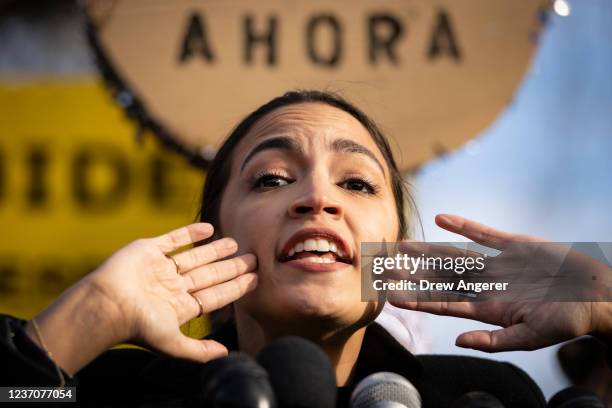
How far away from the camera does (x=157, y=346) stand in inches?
60.0

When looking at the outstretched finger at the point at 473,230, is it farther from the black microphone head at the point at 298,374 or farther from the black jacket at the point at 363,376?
the black microphone head at the point at 298,374

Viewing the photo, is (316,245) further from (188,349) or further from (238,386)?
(238,386)

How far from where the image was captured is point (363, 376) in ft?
6.25

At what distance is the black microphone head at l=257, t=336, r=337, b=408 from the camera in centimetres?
117

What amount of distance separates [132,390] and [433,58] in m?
2.18

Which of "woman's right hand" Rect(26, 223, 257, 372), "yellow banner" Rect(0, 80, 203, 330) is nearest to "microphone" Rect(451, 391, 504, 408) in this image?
"woman's right hand" Rect(26, 223, 257, 372)

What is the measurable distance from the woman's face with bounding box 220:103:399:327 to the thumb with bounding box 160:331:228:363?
18cm

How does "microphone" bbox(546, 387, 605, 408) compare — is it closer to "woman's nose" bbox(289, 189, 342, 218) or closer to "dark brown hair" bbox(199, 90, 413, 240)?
"woman's nose" bbox(289, 189, 342, 218)

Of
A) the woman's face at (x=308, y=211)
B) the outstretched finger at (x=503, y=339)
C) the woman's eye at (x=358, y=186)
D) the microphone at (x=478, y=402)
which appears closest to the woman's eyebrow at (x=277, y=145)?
the woman's face at (x=308, y=211)

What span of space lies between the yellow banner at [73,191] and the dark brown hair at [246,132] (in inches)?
89.5

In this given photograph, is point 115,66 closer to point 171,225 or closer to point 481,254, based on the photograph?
point 171,225

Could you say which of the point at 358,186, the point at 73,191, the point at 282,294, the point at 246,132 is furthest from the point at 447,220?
the point at 73,191

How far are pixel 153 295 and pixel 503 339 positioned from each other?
84cm

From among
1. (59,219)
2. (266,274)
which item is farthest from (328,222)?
(59,219)
